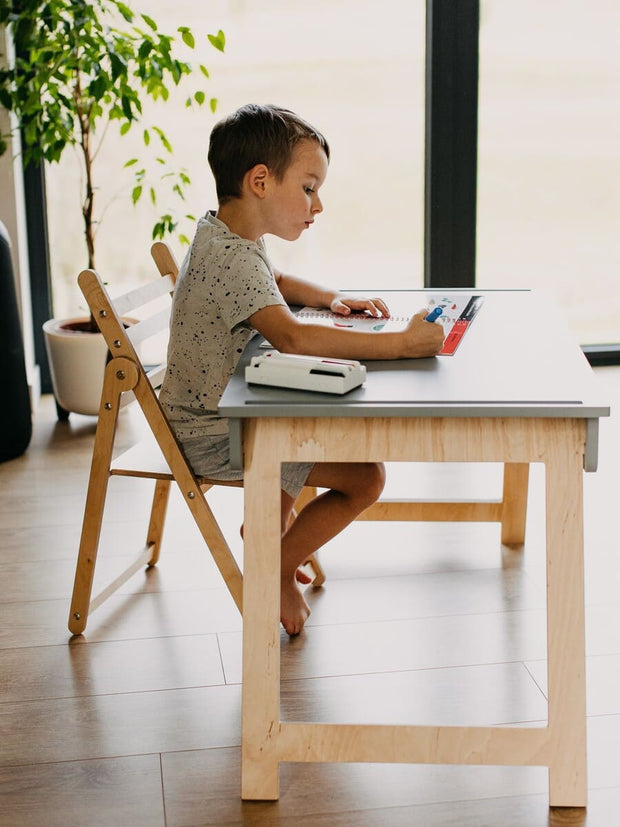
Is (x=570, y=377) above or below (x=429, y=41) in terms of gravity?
below

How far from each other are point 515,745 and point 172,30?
9.96 feet

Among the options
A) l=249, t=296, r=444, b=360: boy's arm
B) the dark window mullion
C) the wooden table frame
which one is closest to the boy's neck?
l=249, t=296, r=444, b=360: boy's arm

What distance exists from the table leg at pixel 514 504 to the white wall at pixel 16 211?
1858mm

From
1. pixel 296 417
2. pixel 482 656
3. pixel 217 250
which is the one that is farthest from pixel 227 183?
pixel 482 656

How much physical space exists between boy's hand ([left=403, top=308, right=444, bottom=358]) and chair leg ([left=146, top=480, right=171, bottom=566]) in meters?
0.93

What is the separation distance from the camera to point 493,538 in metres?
2.68

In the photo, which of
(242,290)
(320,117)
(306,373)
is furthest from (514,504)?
(320,117)

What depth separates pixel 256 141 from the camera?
1.96 meters

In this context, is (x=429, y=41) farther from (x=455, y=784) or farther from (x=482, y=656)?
(x=455, y=784)

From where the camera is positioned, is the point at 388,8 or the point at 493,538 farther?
the point at 388,8

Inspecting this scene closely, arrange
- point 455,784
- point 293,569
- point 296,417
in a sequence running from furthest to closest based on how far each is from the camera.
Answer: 1. point 293,569
2. point 455,784
3. point 296,417

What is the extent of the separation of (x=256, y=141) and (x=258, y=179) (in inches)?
2.6

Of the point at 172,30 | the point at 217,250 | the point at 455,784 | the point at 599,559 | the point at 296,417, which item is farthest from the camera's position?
the point at 172,30

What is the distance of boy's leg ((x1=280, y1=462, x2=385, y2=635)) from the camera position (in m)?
2.03
